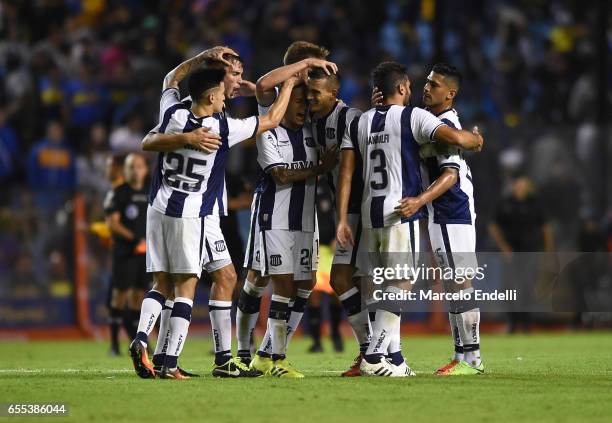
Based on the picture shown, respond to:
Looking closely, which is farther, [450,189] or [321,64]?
[450,189]

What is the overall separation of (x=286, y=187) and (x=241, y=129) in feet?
2.19

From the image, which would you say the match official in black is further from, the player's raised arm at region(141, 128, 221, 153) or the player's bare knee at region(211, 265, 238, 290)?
the player's raised arm at region(141, 128, 221, 153)

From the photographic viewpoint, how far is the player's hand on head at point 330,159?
377 inches

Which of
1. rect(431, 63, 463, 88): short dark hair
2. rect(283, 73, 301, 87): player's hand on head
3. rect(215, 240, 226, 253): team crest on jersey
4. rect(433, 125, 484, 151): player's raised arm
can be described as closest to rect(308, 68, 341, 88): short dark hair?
rect(283, 73, 301, 87): player's hand on head

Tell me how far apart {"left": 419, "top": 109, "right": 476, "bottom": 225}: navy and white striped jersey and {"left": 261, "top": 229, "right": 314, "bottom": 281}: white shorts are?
1.02 meters

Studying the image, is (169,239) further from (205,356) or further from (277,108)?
(205,356)

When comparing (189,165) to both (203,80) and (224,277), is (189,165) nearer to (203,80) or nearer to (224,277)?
(203,80)

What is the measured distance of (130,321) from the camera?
14.2 metres

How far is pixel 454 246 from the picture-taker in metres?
9.52

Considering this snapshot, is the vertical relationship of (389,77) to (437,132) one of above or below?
above

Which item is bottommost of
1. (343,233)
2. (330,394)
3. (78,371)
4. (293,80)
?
(330,394)

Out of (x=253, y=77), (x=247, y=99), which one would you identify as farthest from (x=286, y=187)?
(x=253, y=77)

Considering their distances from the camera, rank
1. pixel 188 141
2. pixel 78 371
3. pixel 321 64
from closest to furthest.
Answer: pixel 188 141
pixel 321 64
pixel 78 371

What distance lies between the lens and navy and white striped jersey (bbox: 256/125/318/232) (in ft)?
31.3
